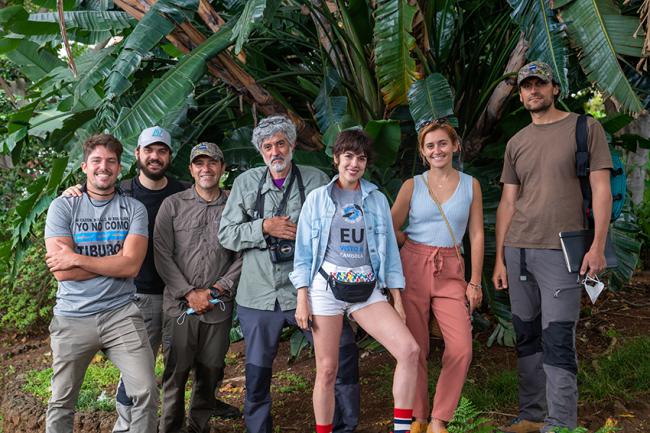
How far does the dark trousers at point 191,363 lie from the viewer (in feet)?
13.6

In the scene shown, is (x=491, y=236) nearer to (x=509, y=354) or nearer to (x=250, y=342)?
(x=509, y=354)

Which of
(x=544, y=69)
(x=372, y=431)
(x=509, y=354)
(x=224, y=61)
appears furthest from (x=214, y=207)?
(x=509, y=354)

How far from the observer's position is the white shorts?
3.57 metres

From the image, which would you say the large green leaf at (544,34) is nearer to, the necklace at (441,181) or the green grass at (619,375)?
the necklace at (441,181)

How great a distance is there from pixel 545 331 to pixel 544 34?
1765mm

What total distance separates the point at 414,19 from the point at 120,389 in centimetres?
310

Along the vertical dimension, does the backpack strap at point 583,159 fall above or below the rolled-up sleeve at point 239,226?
above

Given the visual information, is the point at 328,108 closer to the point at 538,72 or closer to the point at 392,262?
the point at 392,262

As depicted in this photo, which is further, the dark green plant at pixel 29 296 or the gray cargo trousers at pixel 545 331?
the dark green plant at pixel 29 296

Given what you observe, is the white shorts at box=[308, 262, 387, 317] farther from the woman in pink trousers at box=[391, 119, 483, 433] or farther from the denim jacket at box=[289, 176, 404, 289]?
the woman in pink trousers at box=[391, 119, 483, 433]

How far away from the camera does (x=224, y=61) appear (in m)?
4.76

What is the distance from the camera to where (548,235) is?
3.64 m

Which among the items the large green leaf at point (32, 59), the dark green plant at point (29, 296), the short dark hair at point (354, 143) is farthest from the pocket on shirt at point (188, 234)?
the dark green plant at point (29, 296)

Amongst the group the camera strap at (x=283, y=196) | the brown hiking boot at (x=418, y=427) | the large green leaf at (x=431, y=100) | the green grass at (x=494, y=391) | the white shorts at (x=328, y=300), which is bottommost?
the green grass at (x=494, y=391)
